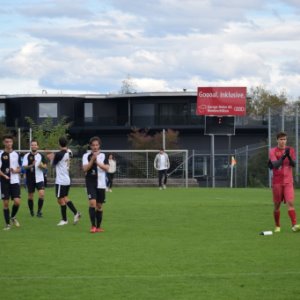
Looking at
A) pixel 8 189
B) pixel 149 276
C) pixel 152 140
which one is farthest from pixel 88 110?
pixel 149 276

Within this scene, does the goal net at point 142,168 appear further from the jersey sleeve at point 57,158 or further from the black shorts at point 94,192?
the black shorts at point 94,192

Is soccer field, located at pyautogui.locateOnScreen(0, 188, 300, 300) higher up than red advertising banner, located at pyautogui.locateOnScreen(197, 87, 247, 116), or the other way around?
red advertising banner, located at pyautogui.locateOnScreen(197, 87, 247, 116)

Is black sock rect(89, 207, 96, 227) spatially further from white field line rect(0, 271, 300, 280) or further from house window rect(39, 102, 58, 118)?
house window rect(39, 102, 58, 118)

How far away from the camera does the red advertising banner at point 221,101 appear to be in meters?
44.8

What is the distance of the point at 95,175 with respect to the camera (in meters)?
16.3

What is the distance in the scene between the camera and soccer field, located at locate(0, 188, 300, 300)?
9.48m

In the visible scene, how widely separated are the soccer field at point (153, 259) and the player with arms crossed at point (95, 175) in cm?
56

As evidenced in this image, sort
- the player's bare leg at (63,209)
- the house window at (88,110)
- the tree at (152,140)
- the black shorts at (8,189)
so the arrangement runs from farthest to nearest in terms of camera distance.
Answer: the house window at (88,110) → the tree at (152,140) → the player's bare leg at (63,209) → the black shorts at (8,189)

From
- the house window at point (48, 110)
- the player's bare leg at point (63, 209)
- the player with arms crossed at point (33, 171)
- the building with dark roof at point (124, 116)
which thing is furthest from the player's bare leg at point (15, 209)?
the house window at point (48, 110)

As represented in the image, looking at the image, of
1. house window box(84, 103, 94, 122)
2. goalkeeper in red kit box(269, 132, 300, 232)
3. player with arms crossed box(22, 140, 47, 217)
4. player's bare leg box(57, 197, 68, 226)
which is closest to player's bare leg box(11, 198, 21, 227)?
player's bare leg box(57, 197, 68, 226)

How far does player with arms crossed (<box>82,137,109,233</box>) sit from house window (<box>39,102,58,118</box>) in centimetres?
5057

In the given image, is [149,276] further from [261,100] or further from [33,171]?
[261,100]

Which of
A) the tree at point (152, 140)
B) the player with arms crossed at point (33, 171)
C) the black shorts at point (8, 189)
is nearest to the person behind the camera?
the black shorts at point (8, 189)

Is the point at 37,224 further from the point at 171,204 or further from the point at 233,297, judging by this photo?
the point at 233,297
